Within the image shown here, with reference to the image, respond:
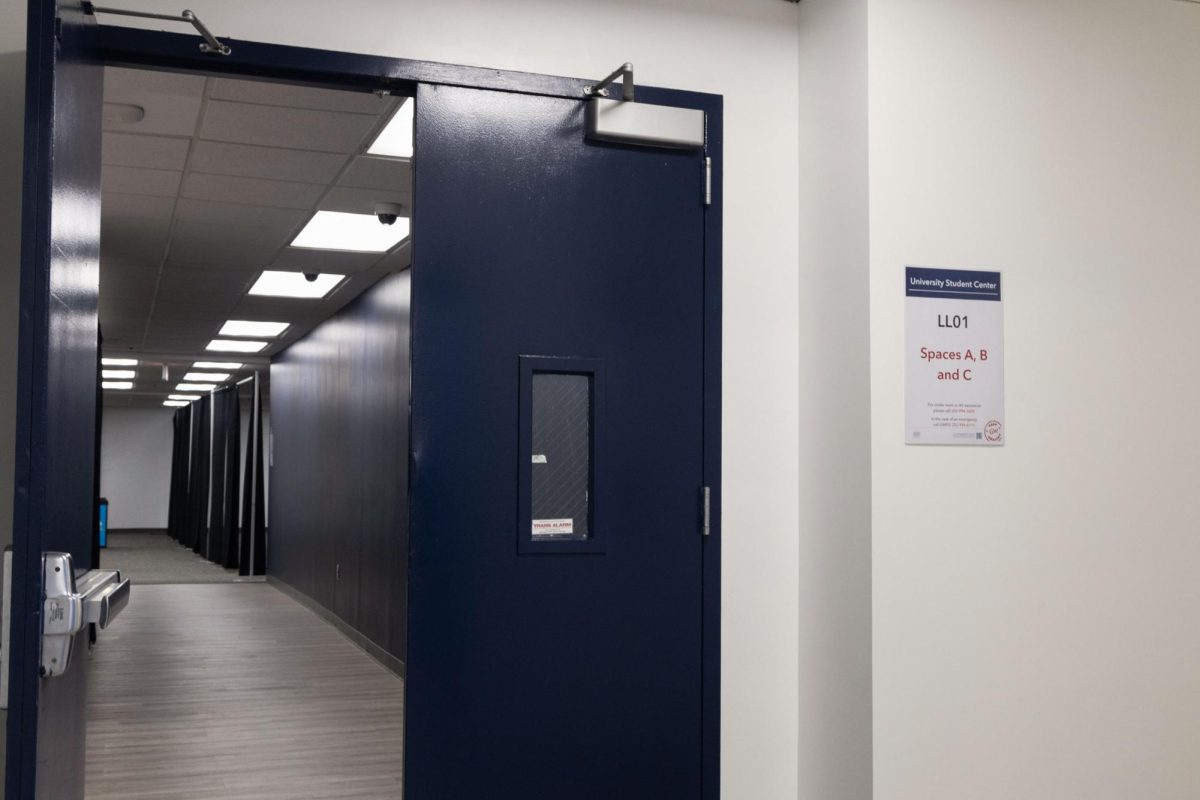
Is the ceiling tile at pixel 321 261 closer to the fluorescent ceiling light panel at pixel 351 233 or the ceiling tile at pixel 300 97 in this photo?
the fluorescent ceiling light panel at pixel 351 233

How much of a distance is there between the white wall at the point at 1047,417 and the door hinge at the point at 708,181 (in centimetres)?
43

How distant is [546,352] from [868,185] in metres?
0.93

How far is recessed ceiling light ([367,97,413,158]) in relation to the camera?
4453 mm

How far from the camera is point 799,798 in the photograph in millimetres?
3143

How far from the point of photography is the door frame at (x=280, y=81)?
180 centimetres

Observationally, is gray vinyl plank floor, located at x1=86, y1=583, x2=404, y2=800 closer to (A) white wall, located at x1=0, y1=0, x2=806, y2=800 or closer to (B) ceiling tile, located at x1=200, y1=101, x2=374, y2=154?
(A) white wall, located at x1=0, y1=0, x2=806, y2=800

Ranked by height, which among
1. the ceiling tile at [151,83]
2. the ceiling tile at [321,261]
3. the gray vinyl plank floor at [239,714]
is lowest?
the gray vinyl plank floor at [239,714]

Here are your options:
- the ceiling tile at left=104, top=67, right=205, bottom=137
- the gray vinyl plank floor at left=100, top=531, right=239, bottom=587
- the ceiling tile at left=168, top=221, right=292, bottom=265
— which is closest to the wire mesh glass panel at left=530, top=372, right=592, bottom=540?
the ceiling tile at left=104, top=67, right=205, bottom=137

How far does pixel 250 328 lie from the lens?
11.0 meters

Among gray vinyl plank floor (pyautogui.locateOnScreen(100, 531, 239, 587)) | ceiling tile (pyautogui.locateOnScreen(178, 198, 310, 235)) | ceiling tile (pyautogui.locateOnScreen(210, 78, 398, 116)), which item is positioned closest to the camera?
ceiling tile (pyautogui.locateOnScreen(210, 78, 398, 116))

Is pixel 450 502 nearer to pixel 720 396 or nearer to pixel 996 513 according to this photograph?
pixel 720 396

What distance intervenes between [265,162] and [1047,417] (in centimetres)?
357

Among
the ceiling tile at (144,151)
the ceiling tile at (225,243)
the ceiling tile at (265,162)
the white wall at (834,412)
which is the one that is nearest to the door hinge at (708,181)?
the white wall at (834,412)

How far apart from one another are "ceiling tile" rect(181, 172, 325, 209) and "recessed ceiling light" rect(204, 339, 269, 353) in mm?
6382
